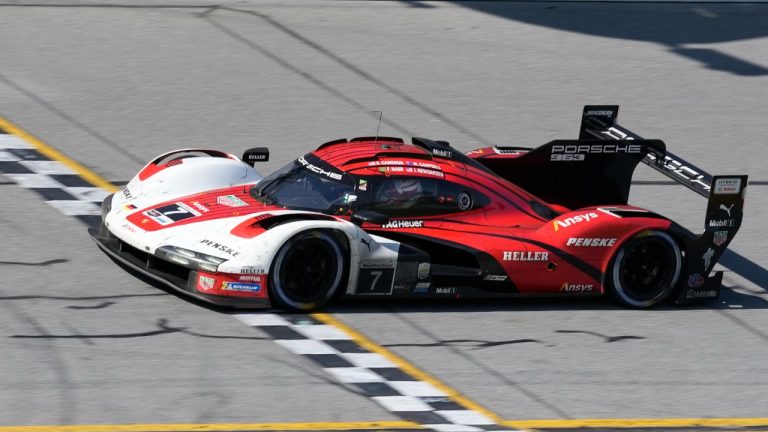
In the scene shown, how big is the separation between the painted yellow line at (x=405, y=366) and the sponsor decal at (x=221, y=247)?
737 millimetres

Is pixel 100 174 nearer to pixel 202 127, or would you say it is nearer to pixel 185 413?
pixel 202 127

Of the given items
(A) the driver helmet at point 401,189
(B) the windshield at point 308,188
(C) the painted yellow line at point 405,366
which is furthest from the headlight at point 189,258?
(A) the driver helmet at point 401,189

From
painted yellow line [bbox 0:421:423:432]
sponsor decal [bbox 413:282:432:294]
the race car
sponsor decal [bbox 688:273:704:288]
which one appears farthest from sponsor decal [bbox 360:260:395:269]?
sponsor decal [bbox 688:273:704:288]

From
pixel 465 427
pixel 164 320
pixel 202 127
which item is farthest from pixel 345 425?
pixel 202 127

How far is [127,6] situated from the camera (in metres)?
17.5

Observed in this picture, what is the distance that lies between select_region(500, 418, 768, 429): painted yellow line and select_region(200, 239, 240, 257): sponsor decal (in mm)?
2359

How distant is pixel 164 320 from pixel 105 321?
15.7 inches

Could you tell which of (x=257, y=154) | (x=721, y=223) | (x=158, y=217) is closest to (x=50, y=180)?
(x=257, y=154)

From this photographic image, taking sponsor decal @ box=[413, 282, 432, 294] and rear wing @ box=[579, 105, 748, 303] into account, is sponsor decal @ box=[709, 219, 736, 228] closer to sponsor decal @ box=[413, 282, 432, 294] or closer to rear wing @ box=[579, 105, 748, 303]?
rear wing @ box=[579, 105, 748, 303]

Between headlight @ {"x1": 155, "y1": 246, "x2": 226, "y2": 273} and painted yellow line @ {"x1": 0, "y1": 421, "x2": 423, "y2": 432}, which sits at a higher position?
headlight @ {"x1": 155, "y1": 246, "x2": 226, "y2": 273}

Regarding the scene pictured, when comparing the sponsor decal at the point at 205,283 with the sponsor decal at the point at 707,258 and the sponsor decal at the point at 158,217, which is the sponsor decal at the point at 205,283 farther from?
the sponsor decal at the point at 707,258

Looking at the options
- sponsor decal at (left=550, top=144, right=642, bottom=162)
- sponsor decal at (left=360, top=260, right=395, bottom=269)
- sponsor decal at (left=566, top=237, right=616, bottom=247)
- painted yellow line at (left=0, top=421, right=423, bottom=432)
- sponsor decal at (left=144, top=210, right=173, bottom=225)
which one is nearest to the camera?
painted yellow line at (left=0, top=421, right=423, bottom=432)

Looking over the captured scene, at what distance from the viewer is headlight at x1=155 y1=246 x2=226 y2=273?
9000mm

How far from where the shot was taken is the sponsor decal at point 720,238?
400 inches
